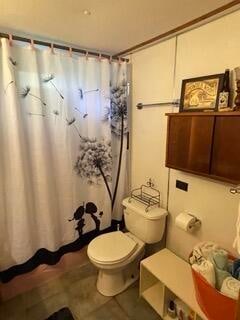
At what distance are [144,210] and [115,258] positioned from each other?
472 mm

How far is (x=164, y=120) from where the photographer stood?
1.88 metres

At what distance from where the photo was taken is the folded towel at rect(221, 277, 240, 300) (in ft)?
3.71

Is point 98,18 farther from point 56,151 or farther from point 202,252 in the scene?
point 202,252

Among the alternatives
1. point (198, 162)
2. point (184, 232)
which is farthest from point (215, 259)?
point (198, 162)

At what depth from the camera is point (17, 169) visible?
1618 millimetres

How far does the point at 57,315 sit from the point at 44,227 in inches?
26.9

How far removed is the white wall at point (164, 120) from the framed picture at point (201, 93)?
7 cm

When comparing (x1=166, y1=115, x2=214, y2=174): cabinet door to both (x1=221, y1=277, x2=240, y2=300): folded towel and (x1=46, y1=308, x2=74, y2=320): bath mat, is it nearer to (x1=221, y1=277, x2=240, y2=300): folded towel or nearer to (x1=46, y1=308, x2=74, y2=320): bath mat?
(x1=221, y1=277, x2=240, y2=300): folded towel

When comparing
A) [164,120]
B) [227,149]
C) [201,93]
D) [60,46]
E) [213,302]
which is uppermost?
[60,46]

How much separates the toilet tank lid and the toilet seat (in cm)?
→ 28

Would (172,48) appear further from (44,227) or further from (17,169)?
(44,227)

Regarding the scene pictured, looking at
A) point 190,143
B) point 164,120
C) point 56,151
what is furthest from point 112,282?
point 164,120

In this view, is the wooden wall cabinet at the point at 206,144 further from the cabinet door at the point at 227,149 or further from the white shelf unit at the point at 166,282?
the white shelf unit at the point at 166,282

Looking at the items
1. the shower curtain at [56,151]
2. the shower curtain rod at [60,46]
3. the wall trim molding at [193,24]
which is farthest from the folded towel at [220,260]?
the shower curtain rod at [60,46]
